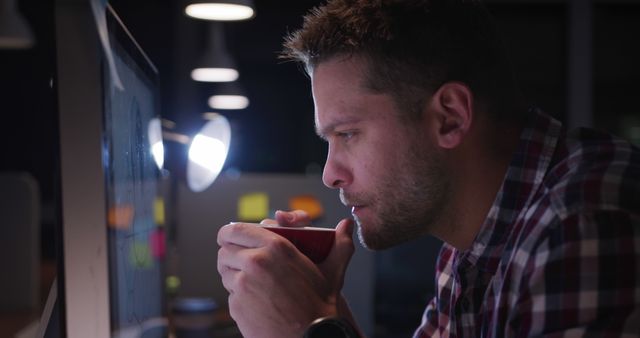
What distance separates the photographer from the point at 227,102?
520cm

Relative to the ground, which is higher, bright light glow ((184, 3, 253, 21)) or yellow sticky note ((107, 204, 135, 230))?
bright light glow ((184, 3, 253, 21))

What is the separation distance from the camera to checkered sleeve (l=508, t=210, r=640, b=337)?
695 millimetres

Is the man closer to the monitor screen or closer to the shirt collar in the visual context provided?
the shirt collar

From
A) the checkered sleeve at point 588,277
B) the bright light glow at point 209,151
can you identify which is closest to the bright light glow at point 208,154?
the bright light glow at point 209,151

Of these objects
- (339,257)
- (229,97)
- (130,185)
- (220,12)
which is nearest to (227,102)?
(229,97)

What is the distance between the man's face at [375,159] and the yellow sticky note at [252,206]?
1799 mm

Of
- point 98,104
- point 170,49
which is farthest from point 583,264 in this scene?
point 170,49

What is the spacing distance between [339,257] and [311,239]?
0.17 ft

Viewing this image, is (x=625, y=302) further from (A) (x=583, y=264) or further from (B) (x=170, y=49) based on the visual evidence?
(B) (x=170, y=49)

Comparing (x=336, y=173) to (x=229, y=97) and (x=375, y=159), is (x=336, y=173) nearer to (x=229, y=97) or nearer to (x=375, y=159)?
(x=375, y=159)

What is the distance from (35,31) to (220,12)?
5.16 m

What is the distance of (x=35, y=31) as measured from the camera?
6.87m

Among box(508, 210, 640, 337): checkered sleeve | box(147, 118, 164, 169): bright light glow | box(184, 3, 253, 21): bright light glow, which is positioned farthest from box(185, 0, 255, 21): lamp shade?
box(508, 210, 640, 337): checkered sleeve

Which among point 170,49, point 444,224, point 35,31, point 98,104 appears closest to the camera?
point 98,104
